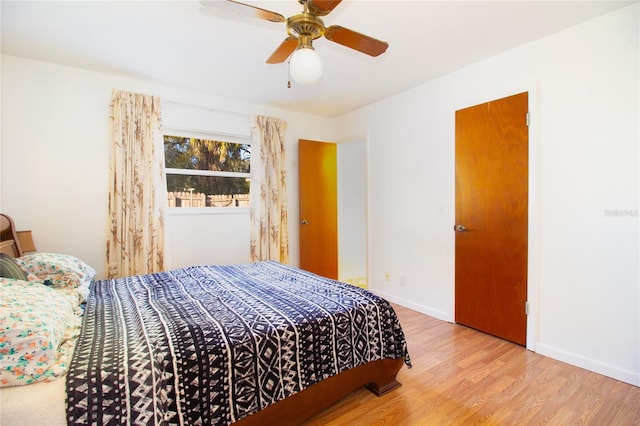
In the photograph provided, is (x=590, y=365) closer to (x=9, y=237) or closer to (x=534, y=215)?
(x=534, y=215)

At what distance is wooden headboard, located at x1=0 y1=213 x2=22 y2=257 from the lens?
7.27ft

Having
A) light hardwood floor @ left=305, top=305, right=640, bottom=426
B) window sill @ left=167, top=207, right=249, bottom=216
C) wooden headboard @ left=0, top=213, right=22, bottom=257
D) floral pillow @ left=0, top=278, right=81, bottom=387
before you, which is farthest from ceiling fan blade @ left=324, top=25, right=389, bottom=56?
wooden headboard @ left=0, top=213, right=22, bottom=257

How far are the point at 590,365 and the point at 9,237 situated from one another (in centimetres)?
448

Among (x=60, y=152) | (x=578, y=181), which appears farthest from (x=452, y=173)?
(x=60, y=152)

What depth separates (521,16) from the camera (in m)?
2.06

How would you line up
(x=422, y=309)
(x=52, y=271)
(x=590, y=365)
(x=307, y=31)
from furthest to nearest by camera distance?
(x=422, y=309), (x=590, y=365), (x=52, y=271), (x=307, y=31)

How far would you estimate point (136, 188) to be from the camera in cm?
302

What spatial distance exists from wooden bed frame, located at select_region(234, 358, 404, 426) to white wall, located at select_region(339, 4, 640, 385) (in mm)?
1433

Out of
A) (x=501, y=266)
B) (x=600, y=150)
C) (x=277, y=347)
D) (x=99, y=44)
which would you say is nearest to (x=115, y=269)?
(x=99, y=44)

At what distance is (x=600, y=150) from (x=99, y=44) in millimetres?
3904

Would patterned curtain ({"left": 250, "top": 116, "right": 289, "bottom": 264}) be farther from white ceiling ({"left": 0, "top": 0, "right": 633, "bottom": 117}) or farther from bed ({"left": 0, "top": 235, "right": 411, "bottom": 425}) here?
bed ({"left": 0, "top": 235, "right": 411, "bottom": 425})

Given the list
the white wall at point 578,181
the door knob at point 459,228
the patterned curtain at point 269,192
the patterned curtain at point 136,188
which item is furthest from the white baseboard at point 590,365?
the patterned curtain at point 136,188

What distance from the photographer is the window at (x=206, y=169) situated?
3406 mm

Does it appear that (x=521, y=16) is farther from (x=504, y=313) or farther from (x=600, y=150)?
(x=504, y=313)
